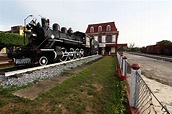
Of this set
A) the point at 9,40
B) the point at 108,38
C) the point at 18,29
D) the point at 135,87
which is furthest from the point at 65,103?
the point at 18,29

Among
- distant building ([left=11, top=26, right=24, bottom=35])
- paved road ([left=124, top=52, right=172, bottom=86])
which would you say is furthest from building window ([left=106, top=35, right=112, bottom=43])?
distant building ([left=11, top=26, right=24, bottom=35])

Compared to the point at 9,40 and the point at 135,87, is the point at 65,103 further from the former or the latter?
the point at 9,40

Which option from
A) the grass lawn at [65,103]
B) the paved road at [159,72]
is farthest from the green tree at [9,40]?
the paved road at [159,72]

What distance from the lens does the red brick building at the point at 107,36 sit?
92.9ft

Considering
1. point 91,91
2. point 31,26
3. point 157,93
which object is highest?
point 31,26

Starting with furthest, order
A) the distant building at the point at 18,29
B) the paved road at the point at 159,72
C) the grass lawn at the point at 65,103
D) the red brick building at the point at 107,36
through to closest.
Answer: the distant building at the point at 18,29 < the red brick building at the point at 107,36 < the paved road at the point at 159,72 < the grass lawn at the point at 65,103

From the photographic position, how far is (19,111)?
2.16 m

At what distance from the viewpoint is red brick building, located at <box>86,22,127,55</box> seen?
28.3 meters

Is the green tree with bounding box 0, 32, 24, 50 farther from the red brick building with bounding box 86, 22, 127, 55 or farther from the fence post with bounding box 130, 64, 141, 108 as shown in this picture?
the fence post with bounding box 130, 64, 141, 108

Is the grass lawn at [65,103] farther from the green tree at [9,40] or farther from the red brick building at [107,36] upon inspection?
the red brick building at [107,36]

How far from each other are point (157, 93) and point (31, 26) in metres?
7.59

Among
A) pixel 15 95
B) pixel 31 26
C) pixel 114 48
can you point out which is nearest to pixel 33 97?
pixel 15 95

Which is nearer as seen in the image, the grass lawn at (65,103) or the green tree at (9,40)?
the grass lawn at (65,103)

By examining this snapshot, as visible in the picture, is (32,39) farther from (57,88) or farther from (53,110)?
(53,110)
